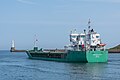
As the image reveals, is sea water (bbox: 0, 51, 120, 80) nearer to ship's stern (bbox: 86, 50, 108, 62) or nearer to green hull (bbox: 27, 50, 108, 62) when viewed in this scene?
ship's stern (bbox: 86, 50, 108, 62)

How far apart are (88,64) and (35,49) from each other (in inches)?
2149

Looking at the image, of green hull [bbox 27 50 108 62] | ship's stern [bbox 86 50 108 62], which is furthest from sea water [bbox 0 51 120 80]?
green hull [bbox 27 50 108 62]

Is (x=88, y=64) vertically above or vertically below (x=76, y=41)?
below

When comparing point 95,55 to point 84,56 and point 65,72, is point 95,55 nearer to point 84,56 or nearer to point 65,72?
point 84,56

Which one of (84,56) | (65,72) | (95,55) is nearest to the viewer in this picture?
(65,72)

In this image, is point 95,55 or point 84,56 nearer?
point 95,55

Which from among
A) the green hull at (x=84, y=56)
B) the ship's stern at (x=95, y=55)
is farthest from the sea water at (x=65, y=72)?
the green hull at (x=84, y=56)

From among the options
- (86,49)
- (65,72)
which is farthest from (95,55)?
(65,72)

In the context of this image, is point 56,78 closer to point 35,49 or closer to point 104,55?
point 104,55

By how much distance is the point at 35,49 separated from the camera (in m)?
123

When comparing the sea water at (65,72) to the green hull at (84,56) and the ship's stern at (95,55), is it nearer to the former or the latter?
the ship's stern at (95,55)

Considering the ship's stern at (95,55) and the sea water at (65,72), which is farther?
the ship's stern at (95,55)

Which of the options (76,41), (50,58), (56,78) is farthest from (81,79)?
(50,58)

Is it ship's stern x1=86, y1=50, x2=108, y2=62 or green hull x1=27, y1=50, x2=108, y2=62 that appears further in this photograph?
green hull x1=27, y1=50, x2=108, y2=62
